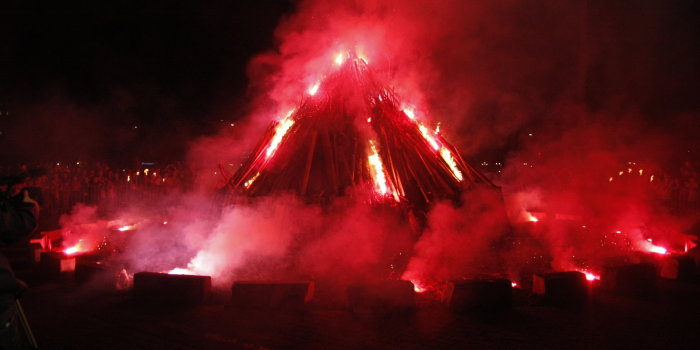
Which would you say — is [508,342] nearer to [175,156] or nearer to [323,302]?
[323,302]

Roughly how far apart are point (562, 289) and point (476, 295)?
44.9 inches

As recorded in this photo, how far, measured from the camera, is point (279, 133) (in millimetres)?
9320

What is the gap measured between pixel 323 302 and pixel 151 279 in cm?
214

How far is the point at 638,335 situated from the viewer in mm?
4418

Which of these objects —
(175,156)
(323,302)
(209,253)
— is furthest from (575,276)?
(175,156)

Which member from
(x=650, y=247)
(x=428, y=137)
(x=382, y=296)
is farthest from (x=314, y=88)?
(x=650, y=247)

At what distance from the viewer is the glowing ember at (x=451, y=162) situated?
8483 mm

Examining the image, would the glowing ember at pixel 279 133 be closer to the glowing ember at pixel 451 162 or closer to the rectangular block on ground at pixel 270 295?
the glowing ember at pixel 451 162

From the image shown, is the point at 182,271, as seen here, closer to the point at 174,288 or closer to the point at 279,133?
the point at 174,288

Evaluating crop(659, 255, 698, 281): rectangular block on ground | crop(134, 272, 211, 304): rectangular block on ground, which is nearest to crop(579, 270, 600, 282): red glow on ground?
crop(659, 255, 698, 281): rectangular block on ground

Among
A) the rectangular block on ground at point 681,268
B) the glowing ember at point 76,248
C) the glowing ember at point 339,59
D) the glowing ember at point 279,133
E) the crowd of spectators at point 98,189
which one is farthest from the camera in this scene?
the crowd of spectators at point 98,189

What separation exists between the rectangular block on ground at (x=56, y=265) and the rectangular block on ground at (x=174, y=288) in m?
1.86

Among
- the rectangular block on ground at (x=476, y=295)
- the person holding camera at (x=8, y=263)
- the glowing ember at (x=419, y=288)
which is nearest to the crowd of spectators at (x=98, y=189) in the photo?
the glowing ember at (x=419, y=288)

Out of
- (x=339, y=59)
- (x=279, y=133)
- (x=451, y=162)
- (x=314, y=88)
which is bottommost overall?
(x=451, y=162)
